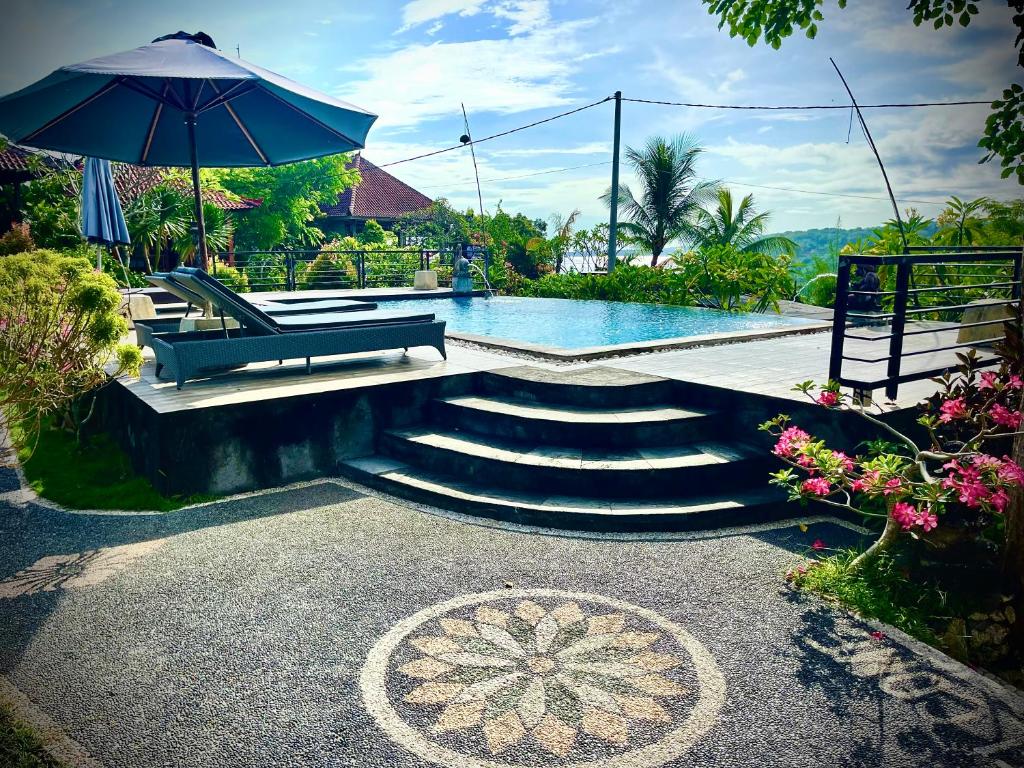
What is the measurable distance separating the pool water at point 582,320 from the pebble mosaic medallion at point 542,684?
581cm

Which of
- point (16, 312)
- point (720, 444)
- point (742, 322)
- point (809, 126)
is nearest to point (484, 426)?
point (720, 444)

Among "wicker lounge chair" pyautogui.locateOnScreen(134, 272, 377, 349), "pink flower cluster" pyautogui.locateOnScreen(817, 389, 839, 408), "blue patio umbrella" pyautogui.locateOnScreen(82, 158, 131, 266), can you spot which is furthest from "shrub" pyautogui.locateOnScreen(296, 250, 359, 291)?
"pink flower cluster" pyautogui.locateOnScreen(817, 389, 839, 408)

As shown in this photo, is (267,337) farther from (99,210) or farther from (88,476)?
(99,210)

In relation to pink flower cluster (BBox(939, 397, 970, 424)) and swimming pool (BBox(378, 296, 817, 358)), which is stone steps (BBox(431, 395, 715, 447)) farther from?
swimming pool (BBox(378, 296, 817, 358))

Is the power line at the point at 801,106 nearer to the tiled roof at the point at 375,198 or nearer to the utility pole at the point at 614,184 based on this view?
the utility pole at the point at 614,184

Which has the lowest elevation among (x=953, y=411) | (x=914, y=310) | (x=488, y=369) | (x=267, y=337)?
(x=488, y=369)

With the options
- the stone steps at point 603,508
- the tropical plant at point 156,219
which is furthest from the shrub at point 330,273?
the stone steps at point 603,508

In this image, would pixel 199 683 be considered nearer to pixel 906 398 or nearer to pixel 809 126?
pixel 906 398

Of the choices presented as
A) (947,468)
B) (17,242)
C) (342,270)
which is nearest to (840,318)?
(947,468)

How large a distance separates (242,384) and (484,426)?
8.05 feet

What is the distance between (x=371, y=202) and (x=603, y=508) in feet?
119

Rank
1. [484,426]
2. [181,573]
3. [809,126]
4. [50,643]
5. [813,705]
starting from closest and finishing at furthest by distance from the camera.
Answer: [813,705] → [50,643] → [181,573] → [484,426] → [809,126]

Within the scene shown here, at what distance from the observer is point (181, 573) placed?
436 centimetres

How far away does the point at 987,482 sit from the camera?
12.4ft
